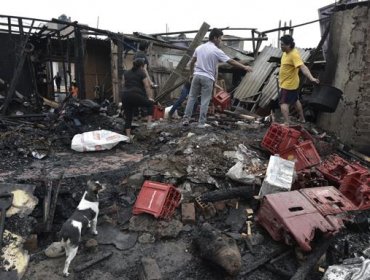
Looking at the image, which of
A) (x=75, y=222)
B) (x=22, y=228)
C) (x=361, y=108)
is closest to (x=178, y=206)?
(x=75, y=222)

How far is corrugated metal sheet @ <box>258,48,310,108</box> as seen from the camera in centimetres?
949

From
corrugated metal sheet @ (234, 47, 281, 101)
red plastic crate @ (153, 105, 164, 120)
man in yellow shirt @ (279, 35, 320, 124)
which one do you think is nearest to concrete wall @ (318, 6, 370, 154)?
man in yellow shirt @ (279, 35, 320, 124)

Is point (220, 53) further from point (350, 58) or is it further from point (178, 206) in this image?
point (178, 206)

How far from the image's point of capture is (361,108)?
6.65 metres

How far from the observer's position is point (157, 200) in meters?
4.36

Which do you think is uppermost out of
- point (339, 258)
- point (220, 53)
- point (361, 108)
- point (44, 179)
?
point (220, 53)

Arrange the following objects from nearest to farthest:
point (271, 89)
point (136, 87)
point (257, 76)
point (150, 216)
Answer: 1. point (150, 216)
2. point (136, 87)
3. point (271, 89)
4. point (257, 76)

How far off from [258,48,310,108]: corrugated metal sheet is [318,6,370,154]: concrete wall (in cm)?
219

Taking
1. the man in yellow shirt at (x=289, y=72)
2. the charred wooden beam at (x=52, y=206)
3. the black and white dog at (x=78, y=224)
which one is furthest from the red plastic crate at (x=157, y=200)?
the man in yellow shirt at (x=289, y=72)

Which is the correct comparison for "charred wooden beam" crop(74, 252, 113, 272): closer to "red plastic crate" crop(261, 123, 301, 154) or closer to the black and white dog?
the black and white dog

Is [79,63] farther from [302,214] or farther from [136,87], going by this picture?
[302,214]

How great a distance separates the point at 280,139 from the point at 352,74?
2.44 metres

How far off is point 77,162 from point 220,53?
10.2 feet

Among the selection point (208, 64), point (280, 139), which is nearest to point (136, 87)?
point (208, 64)
